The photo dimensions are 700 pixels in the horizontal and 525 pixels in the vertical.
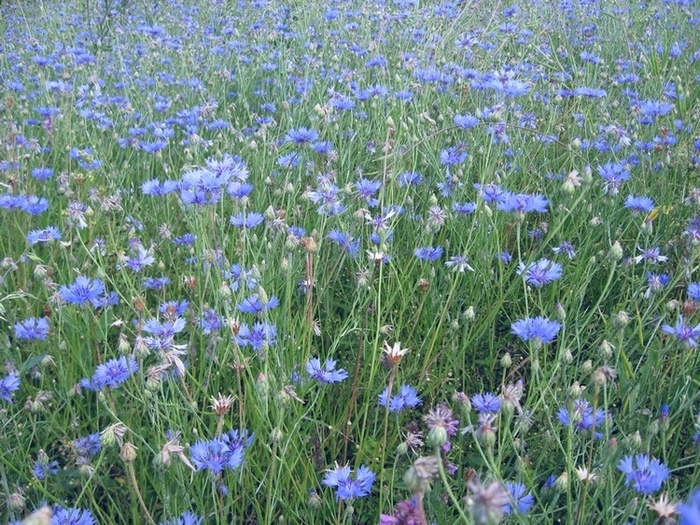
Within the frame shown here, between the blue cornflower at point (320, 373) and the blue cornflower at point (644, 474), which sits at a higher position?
the blue cornflower at point (644, 474)

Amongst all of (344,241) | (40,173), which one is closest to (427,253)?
(344,241)

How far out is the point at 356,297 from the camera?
1.86 m

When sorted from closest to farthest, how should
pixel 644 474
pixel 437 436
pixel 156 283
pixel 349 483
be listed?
pixel 437 436
pixel 644 474
pixel 349 483
pixel 156 283

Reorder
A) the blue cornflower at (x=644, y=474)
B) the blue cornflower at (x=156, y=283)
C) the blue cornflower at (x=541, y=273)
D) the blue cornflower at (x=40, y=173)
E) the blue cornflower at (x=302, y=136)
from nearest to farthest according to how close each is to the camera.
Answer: the blue cornflower at (x=644, y=474), the blue cornflower at (x=541, y=273), the blue cornflower at (x=156, y=283), the blue cornflower at (x=302, y=136), the blue cornflower at (x=40, y=173)

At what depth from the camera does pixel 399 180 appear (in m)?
2.07

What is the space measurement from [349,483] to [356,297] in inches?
28.8

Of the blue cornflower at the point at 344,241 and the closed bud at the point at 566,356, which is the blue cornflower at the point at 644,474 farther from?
the blue cornflower at the point at 344,241

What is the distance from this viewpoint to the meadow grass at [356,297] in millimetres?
1235

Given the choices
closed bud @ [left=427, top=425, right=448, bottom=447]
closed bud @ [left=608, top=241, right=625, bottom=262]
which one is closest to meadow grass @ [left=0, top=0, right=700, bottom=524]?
closed bud @ [left=427, top=425, right=448, bottom=447]

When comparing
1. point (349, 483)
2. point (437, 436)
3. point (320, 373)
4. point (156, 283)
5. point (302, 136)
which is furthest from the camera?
point (302, 136)

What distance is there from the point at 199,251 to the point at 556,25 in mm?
Answer: 3322

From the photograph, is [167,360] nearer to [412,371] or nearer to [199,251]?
[199,251]

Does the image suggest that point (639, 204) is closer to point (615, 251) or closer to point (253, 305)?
point (615, 251)

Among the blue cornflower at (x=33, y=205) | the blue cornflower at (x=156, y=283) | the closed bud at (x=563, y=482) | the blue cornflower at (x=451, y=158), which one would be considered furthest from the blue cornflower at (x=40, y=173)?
the closed bud at (x=563, y=482)
